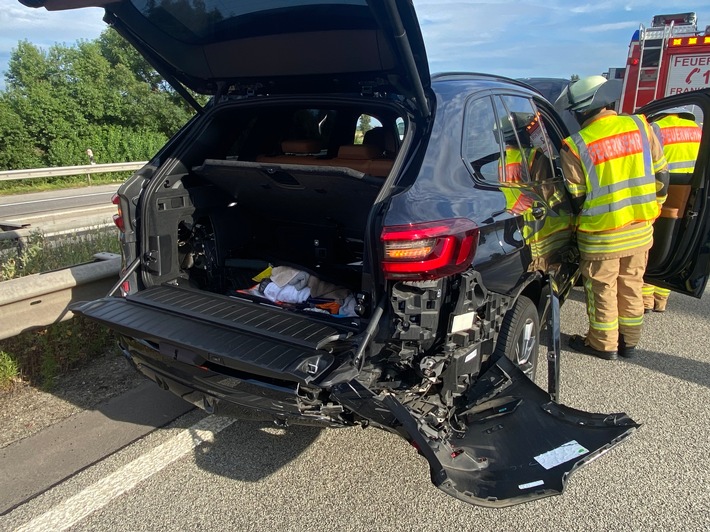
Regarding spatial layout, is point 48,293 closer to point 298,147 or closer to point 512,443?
point 298,147

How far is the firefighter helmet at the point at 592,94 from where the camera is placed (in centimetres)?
382

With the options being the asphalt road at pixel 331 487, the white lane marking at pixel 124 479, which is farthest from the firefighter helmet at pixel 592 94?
the white lane marking at pixel 124 479

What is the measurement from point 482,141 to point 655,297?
132 inches

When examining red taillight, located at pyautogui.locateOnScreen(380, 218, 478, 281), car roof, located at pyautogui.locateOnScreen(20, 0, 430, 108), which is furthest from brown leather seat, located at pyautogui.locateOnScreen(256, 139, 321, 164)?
red taillight, located at pyautogui.locateOnScreen(380, 218, 478, 281)

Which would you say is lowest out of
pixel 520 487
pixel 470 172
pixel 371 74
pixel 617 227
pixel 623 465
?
pixel 623 465

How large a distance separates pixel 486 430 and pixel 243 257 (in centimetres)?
218

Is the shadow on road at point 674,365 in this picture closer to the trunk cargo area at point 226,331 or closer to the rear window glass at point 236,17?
the trunk cargo area at point 226,331

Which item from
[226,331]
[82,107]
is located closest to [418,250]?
[226,331]

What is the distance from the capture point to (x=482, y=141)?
273cm

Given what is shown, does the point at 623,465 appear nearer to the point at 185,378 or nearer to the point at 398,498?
the point at 398,498

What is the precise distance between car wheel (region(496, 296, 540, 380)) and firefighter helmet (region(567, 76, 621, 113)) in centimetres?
168

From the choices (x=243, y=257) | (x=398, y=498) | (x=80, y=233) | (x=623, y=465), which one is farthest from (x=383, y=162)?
(x=80, y=233)

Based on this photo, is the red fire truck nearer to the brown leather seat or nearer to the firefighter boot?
the firefighter boot

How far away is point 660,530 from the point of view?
2.29 meters
